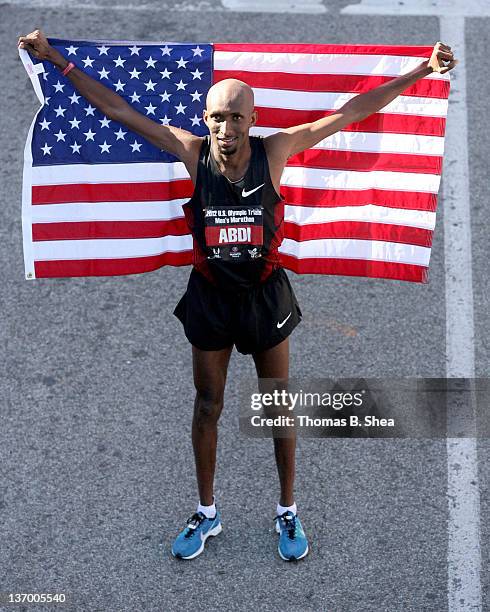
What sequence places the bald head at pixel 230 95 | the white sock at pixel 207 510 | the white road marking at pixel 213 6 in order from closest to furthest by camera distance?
the bald head at pixel 230 95 → the white sock at pixel 207 510 → the white road marking at pixel 213 6

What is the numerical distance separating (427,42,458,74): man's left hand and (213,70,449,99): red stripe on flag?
410 mm

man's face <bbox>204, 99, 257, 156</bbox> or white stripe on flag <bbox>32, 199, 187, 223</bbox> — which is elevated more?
white stripe on flag <bbox>32, 199, 187, 223</bbox>

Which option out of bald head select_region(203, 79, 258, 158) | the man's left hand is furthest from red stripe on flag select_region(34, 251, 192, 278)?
the man's left hand

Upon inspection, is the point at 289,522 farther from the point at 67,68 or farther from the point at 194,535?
the point at 67,68

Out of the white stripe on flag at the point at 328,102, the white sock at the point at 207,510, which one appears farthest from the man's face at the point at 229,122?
the white sock at the point at 207,510

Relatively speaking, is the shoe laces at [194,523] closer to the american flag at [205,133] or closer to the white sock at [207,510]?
the white sock at [207,510]

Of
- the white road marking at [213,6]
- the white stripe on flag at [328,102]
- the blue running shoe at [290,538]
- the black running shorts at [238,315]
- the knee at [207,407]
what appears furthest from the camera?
the white road marking at [213,6]

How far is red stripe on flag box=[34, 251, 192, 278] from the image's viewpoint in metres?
5.79

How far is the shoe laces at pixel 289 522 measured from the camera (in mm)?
5426

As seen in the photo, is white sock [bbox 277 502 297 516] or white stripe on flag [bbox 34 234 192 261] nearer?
white sock [bbox 277 502 297 516]

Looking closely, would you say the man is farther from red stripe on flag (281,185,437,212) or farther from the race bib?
red stripe on flag (281,185,437,212)

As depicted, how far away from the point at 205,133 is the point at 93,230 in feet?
2.56

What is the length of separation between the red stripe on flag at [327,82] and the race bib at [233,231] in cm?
105

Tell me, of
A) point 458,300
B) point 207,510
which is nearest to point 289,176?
point 458,300
